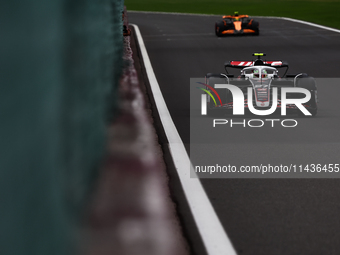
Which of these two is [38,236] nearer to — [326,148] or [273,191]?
[273,191]

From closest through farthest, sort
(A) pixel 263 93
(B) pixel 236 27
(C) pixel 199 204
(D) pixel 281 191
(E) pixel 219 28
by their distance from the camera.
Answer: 1. (C) pixel 199 204
2. (D) pixel 281 191
3. (A) pixel 263 93
4. (E) pixel 219 28
5. (B) pixel 236 27

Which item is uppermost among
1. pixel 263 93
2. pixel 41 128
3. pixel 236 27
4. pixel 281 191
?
pixel 41 128

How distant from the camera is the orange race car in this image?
85.3 ft

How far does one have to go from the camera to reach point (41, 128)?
9.95 feet

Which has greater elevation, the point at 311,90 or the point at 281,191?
the point at 281,191

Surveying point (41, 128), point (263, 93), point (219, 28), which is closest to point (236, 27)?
point (219, 28)

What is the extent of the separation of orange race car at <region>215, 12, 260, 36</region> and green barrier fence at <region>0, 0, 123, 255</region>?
2152 centimetres

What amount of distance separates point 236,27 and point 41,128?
78.8ft

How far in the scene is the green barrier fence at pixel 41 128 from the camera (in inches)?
98.5

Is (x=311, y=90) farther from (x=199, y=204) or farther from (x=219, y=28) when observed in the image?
(x=219, y=28)

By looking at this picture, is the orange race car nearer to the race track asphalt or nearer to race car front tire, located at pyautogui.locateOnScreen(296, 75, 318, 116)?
the race track asphalt

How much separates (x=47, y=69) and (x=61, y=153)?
63 cm

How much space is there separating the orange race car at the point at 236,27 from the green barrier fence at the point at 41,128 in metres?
21.5

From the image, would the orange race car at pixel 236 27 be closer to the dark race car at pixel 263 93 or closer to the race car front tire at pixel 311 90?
the dark race car at pixel 263 93
